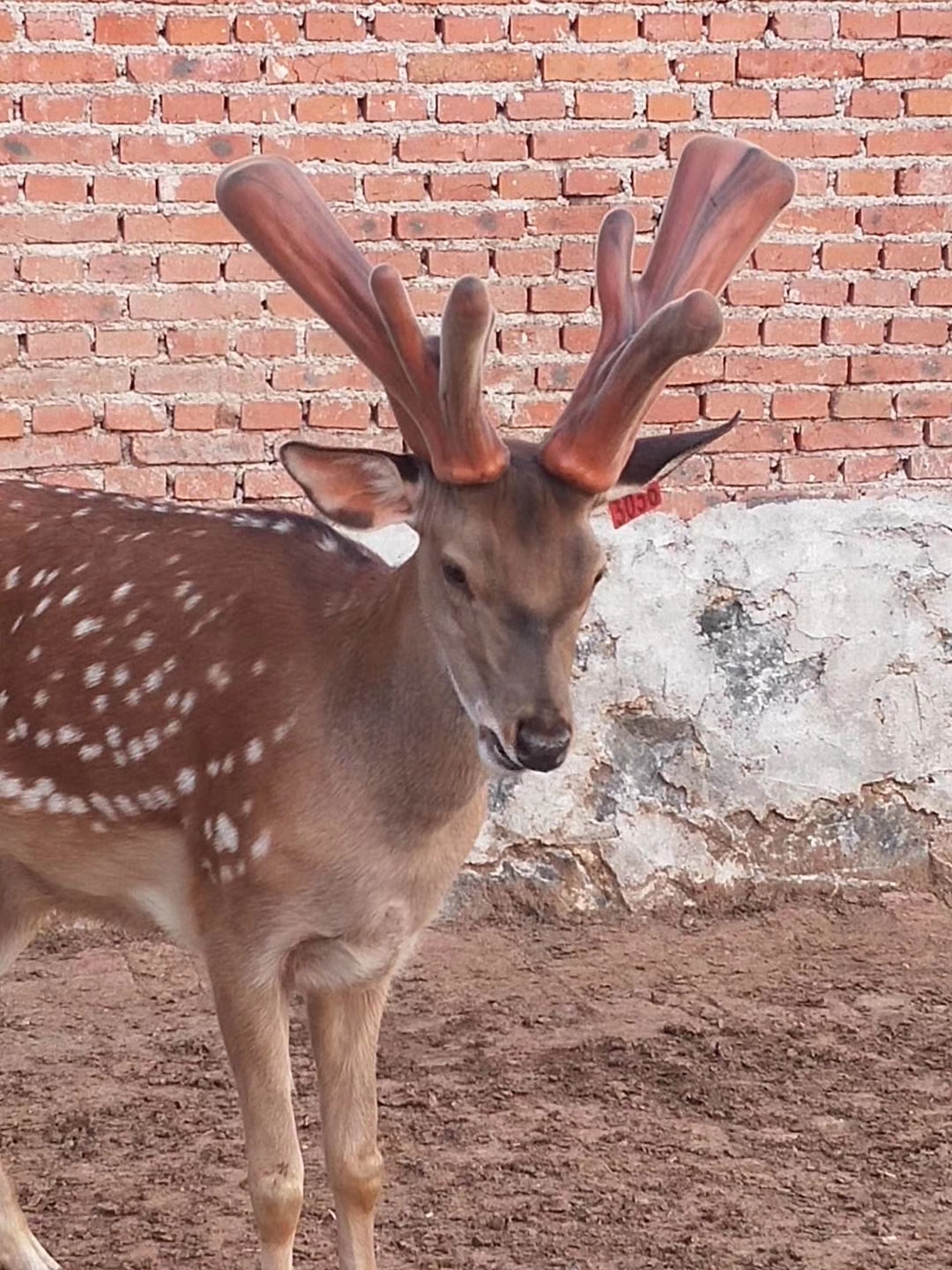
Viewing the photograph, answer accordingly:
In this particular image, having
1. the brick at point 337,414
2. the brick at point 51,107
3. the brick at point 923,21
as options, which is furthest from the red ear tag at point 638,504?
the brick at point 923,21

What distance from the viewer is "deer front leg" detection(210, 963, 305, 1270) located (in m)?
3.46

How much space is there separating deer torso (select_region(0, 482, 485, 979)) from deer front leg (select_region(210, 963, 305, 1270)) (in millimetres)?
97

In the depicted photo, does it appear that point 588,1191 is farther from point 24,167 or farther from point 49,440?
point 24,167

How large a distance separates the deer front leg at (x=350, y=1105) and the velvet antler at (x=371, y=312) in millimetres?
1115

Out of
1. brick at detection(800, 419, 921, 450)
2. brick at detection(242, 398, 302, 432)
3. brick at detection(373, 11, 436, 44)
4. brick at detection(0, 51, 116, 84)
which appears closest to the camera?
brick at detection(0, 51, 116, 84)

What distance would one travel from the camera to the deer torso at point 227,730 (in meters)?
3.43

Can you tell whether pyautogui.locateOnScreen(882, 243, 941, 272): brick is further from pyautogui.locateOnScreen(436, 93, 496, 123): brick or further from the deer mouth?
the deer mouth

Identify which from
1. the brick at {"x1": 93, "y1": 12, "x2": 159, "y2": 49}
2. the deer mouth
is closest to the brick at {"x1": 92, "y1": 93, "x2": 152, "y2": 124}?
the brick at {"x1": 93, "y1": 12, "x2": 159, "y2": 49}

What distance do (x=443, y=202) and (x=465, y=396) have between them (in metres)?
2.71

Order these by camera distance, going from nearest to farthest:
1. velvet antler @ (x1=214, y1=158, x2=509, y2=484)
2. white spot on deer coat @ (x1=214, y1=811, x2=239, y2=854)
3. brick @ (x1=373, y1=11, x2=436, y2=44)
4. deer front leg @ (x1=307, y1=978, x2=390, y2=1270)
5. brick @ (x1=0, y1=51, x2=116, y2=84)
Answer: velvet antler @ (x1=214, y1=158, x2=509, y2=484)
white spot on deer coat @ (x1=214, y1=811, x2=239, y2=854)
deer front leg @ (x1=307, y1=978, x2=390, y2=1270)
brick @ (x1=0, y1=51, x2=116, y2=84)
brick @ (x1=373, y1=11, x2=436, y2=44)

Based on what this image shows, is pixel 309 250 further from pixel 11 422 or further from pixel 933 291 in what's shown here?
pixel 933 291

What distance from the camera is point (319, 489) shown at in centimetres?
326

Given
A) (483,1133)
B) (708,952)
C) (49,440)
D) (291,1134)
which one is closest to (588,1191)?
(483,1133)

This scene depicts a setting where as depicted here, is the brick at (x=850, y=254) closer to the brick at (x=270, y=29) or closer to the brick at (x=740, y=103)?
the brick at (x=740, y=103)
